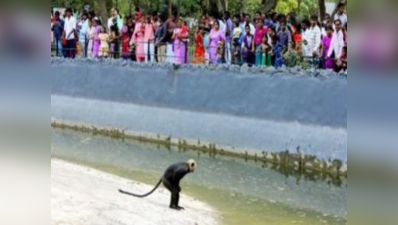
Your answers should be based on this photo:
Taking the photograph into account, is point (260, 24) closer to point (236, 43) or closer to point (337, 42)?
point (236, 43)

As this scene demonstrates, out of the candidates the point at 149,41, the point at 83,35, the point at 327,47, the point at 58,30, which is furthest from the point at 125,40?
the point at 327,47

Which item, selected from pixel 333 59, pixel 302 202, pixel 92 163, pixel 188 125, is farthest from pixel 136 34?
pixel 302 202

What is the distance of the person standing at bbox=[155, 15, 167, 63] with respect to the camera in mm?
16750

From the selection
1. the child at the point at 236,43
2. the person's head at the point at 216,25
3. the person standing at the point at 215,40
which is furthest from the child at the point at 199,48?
the child at the point at 236,43

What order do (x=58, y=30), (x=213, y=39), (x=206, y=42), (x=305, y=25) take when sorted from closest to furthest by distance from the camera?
1. (x=305, y=25)
2. (x=213, y=39)
3. (x=206, y=42)
4. (x=58, y=30)

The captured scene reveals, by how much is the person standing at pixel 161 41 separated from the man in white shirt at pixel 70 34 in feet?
10.0

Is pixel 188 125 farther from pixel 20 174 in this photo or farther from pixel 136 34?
pixel 20 174

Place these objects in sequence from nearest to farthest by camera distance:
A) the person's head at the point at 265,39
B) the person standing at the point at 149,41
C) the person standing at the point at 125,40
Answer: the person's head at the point at 265,39 → the person standing at the point at 149,41 → the person standing at the point at 125,40

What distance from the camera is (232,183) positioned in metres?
12.3

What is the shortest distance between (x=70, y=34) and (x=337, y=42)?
863cm

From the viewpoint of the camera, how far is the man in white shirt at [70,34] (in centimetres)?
1908

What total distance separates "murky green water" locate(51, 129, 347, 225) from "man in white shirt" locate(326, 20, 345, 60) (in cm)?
252

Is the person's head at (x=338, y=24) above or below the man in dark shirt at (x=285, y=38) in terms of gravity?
above

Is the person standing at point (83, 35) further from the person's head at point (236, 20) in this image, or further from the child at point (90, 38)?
the person's head at point (236, 20)
